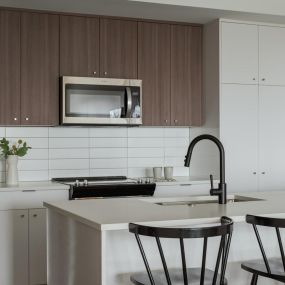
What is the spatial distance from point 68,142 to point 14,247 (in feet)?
3.85

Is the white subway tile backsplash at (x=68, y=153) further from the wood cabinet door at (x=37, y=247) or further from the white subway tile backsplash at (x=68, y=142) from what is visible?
the wood cabinet door at (x=37, y=247)

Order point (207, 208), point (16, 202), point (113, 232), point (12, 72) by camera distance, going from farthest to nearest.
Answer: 1. point (12, 72)
2. point (16, 202)
3. point (207, 208)
4. point (113, 232)

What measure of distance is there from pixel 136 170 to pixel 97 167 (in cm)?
42

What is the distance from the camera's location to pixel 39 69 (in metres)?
4.72

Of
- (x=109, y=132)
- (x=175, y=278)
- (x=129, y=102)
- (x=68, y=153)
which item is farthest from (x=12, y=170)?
(x=175, y=278)

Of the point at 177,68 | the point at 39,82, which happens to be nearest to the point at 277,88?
the point at 177,68

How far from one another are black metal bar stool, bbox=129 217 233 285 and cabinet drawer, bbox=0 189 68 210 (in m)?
1.97

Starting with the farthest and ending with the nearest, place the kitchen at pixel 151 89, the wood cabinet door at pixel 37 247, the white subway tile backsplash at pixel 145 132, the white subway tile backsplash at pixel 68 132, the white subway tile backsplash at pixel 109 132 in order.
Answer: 1. the white subway tile backsplash at pixel 145 132
2. the white subway tile backsplash at pixel 109 132
3. the white subway tile backsplash at pixel 68 132
4. the kitchen at pixel 151 89
5. the wood cabinet door at pixel 37 247

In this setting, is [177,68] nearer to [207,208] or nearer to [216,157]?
[216,157]

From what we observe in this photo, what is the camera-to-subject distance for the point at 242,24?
16.9 ft

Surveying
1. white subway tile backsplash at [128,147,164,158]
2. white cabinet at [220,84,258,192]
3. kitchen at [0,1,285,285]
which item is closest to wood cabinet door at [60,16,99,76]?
kitchen at [0,1,285,285]

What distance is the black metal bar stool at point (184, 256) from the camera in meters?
2.23

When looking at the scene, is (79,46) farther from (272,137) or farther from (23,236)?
(272,137)

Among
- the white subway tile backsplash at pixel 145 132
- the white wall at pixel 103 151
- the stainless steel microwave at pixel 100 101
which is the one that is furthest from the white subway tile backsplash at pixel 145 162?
the stainless steel microwave at pixel 100 101
